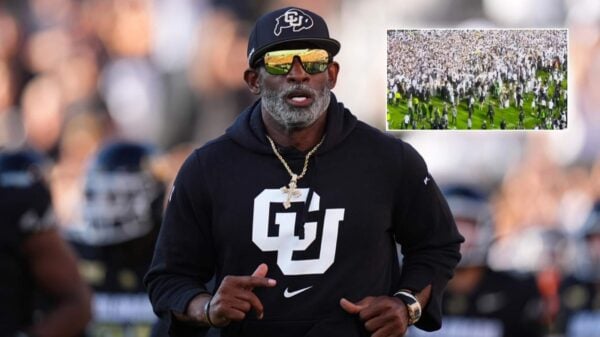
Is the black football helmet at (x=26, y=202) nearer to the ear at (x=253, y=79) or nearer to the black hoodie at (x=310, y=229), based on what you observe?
the black hoodie at (x=310, y=229)

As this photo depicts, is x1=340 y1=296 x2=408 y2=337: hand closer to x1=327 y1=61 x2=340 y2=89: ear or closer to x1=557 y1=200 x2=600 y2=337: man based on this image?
x1=327 y1=61 x2=340 y2=89: ear

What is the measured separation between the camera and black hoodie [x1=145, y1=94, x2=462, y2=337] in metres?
3.15

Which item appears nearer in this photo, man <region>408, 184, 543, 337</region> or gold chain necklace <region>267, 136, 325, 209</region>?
gold chain necklace <region>267, 136, 325, 209</region>

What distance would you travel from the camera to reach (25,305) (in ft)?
13.8

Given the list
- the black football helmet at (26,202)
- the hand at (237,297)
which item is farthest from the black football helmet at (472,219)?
the hand at (237,297)

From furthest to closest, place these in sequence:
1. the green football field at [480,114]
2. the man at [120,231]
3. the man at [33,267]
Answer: the man at [120,231] < the green football field at [480,114] < the man at [33,267]

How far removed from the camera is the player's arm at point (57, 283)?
4.23 metres

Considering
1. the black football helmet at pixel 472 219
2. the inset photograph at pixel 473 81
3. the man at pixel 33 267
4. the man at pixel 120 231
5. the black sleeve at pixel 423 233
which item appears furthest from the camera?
the man at pixel 120 231

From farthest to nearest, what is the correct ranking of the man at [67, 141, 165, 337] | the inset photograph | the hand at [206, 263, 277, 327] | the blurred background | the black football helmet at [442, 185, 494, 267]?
1. the man at [67, 141, 165, 337]
2. the black football helmet at [442, 185, 494, 267]
3. the blurred background
4. the inset photograph
5. the hand at [206, 263, 277, 327]

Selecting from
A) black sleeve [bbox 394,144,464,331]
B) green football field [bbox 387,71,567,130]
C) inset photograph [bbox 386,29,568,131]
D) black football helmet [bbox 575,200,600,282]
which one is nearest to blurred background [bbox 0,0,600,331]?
black football helmet [bbox 575,200,600,282]

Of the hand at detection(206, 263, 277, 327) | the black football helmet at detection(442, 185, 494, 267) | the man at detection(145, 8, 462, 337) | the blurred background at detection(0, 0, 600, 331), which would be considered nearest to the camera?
the hand at detection(206, 263, 277, 327)

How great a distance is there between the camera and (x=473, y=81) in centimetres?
485

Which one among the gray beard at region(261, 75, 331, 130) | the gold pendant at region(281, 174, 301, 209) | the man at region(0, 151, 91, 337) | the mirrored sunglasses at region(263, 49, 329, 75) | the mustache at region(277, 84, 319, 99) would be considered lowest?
the man at region(0, 151, 91, 337)

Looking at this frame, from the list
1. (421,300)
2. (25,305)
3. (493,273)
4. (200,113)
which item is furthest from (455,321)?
(421,300)
